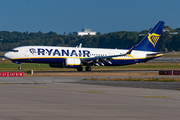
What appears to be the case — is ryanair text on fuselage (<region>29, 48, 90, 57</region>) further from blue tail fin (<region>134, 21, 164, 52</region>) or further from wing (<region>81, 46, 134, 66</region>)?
blue tail fin (<region>134, 21, 164, 52</region>)

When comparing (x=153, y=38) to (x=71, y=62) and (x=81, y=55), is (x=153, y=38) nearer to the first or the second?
(x=81, y=55)

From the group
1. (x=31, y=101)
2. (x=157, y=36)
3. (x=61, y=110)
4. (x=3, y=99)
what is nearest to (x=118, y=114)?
(x=61, y=110)

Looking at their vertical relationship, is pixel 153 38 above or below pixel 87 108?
above

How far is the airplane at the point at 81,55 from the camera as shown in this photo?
55.9 metres

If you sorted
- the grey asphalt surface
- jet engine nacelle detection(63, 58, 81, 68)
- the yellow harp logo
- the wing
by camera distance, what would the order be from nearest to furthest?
the grey asphalt surface
jet engine nacelle detection(63, 58, 81, 68)
the wing
the yellow harp logo

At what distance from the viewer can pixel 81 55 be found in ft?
192

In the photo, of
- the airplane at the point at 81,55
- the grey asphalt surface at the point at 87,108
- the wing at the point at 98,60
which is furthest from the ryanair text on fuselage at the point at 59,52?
the grey asphalt surface at the point at 87,108

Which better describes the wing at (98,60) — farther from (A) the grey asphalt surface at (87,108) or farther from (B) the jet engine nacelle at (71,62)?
(A) the grey asphalt surface at (87,108)

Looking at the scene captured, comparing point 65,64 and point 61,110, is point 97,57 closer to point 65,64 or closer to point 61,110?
point 65,64

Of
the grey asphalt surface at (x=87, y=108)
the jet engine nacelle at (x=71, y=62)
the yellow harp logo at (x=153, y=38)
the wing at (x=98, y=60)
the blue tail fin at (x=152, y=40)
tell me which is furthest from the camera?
the yellow harp logo at (x=153, y=38)

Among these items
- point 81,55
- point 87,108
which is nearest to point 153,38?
point 81,55

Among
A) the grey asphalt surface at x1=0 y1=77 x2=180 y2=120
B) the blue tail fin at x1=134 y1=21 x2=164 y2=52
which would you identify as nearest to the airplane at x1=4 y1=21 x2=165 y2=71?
the blue tail fin at x1=134 y1=21 x2=164 y2=52

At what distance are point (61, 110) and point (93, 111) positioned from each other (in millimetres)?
1723

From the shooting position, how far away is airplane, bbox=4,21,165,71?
55938 mm
